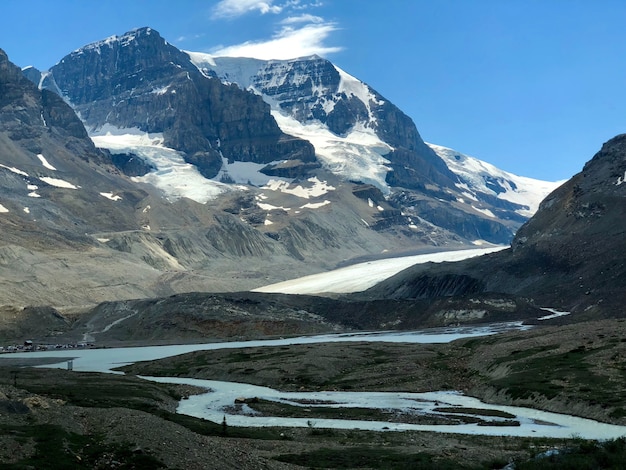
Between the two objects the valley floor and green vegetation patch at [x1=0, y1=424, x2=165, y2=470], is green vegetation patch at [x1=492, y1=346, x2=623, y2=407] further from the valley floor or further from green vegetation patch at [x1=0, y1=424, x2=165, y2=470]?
green vegetation patch at [x1=0, y1=424, x2=165, y2=470]

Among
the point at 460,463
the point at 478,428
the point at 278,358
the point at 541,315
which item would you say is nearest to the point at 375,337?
the point at 541,315

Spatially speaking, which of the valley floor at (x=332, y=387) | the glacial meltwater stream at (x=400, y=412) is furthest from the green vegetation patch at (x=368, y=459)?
the glacial meltwater stream at (x=400, y=412)

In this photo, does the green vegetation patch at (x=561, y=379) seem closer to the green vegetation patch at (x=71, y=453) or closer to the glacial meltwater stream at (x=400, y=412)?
the glacial meltwater stream at (x=400, y=412)

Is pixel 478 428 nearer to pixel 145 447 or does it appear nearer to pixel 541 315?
pixel 145 447

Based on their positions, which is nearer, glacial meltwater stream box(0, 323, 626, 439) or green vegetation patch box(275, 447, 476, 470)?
green vegetation patch box(275, 447, 476, 470)

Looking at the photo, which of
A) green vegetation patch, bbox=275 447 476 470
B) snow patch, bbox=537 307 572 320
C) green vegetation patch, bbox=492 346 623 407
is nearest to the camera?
green vegetation patch, bbox=275 447 476 470

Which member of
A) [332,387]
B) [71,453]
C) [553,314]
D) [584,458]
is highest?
[553,314]

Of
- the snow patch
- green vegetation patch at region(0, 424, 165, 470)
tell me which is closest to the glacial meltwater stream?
green vegetation patch at region(0, 424, 165, 470)

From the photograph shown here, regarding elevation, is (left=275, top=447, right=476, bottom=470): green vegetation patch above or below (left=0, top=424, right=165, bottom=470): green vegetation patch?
below

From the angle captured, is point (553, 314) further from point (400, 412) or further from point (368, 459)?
point (368, 459)

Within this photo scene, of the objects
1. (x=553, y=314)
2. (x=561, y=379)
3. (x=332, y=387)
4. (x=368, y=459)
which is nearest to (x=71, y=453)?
(x=368, y=459)

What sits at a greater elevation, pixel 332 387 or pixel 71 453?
pixel 71 453
